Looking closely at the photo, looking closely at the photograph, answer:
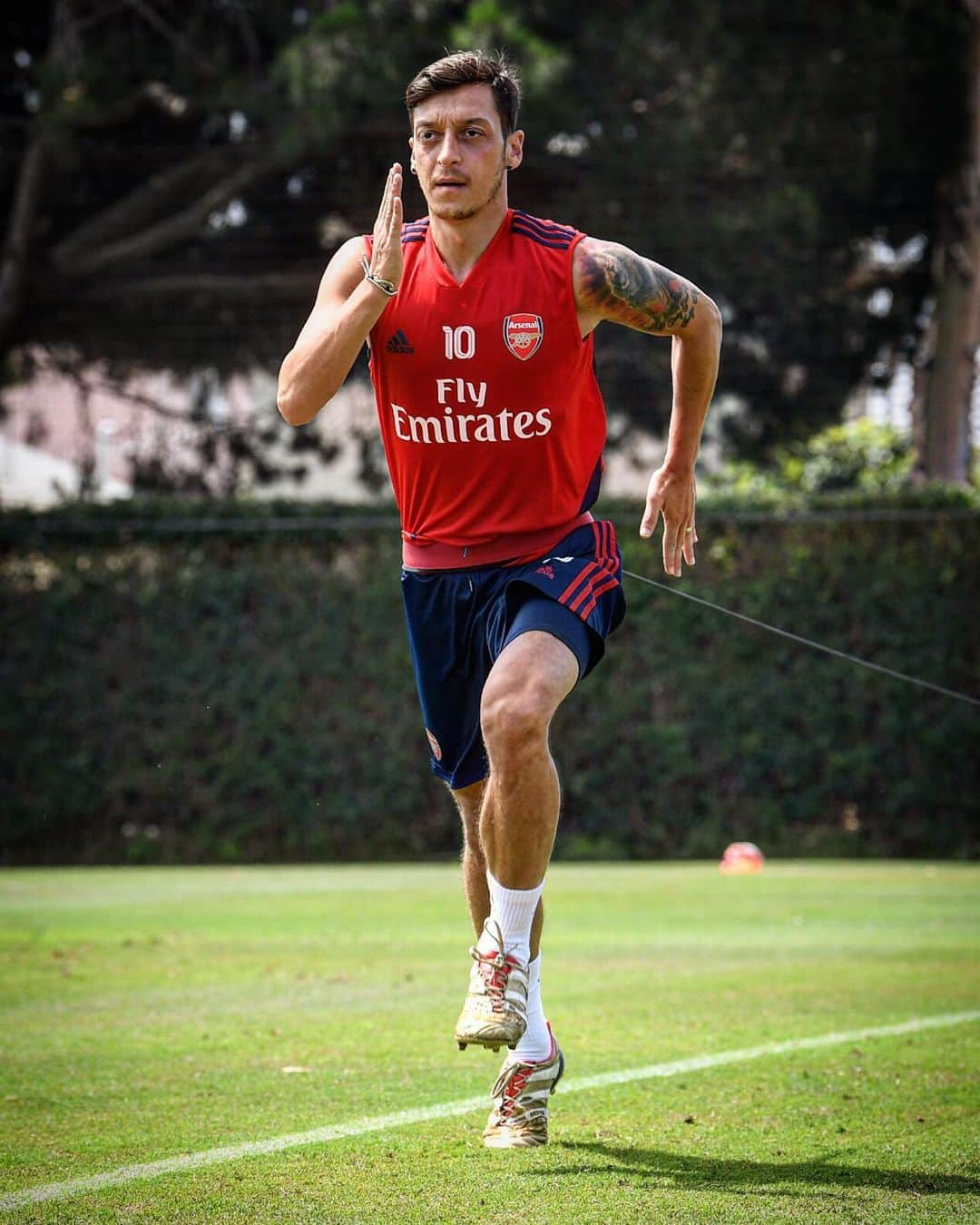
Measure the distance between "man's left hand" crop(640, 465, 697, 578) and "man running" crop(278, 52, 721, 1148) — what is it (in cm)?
22

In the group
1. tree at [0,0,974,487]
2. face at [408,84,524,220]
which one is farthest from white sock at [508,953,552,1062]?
tree at [0,0,974,487]

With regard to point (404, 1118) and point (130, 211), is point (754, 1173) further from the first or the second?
point (130, 211)

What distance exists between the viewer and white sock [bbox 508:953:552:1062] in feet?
14.1

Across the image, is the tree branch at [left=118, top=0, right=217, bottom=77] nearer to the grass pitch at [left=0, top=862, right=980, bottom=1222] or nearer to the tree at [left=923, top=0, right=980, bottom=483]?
the tree at [left=923, top=0, right=980, bottom=483]

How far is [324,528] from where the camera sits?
582 inches

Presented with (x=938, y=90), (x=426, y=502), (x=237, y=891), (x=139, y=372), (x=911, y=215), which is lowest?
(x=237, y=891)

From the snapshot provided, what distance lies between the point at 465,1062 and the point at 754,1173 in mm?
1714

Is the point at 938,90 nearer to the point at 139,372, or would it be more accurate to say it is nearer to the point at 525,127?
the point at 525,127

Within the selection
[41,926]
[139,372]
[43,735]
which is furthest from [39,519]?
[41,926]

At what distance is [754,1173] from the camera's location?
381cm

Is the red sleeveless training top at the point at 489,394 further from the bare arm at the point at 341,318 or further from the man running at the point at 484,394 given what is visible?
the bare arm at the point at 341,318

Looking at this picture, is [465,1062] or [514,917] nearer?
[514,917]

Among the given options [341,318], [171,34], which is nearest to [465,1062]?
[341,318]

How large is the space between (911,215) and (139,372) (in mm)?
8364
